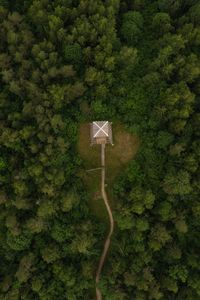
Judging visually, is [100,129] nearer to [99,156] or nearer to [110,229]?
[99,156]

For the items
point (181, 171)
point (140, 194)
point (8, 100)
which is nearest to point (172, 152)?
point (181, 171)

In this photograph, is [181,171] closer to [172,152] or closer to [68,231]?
[172,152]

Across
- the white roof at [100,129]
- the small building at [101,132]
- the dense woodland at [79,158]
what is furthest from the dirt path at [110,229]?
the white roof at [100,129]

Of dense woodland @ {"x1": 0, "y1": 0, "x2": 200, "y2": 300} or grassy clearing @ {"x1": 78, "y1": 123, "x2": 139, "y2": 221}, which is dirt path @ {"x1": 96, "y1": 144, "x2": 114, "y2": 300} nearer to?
grassy clearing @ {"x1": 78, "y1": 123, "x2": 139, "y2": 221}

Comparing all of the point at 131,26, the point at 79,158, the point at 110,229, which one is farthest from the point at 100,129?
the point at 131,26

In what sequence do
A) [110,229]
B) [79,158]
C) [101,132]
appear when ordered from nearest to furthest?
[101,132]
[79,158]
[110,229]
